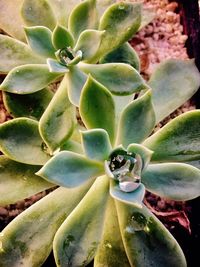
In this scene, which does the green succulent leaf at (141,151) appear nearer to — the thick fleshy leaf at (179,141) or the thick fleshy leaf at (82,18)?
the thick fleshy leaf at (179,141)

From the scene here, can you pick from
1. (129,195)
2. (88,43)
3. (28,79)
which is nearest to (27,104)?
(28,79)

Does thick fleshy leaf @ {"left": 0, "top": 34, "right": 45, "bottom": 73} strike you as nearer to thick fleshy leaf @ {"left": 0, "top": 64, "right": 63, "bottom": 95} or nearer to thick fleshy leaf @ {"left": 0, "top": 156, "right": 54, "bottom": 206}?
thick fleshy leaf @ {"left": 0, "top": 64, "right": 63, "bottom": 95}

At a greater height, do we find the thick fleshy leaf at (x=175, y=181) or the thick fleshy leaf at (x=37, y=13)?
the thick fleshy leaf at (x=37, y=13)

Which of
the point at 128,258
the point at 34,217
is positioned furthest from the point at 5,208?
the point at 128,258

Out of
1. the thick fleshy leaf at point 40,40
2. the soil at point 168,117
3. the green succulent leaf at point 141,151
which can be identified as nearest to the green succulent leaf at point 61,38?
the thick fleshy leaf at point 40,40

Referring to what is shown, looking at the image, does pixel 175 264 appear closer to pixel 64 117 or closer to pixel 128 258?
pixel 128 258

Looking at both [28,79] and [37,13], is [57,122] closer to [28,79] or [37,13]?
[28,79]
